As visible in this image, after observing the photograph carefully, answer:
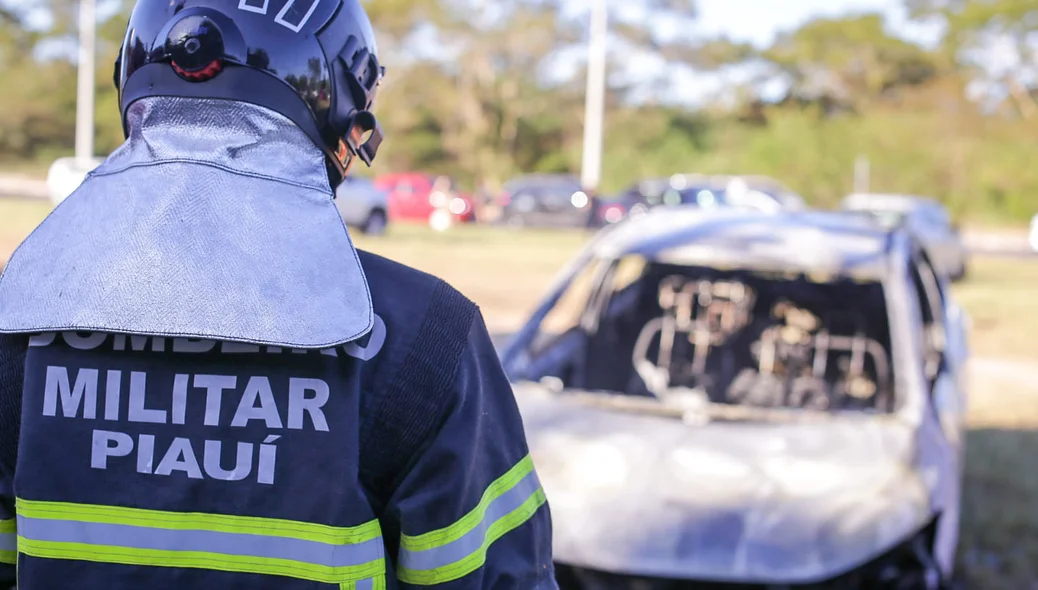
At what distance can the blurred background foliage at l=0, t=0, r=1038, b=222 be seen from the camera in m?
43.1

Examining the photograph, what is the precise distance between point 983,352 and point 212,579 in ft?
35.5

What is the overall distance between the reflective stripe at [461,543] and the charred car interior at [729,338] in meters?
3.15

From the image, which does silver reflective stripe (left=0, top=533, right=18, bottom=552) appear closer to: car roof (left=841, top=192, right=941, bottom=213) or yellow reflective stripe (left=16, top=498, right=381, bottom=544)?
yellow reflective stripe (left=16, top=498, right=381, bottom=544)

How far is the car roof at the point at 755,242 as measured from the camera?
160 inches

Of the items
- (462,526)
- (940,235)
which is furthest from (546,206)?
(462,526)

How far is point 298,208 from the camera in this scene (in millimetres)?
1327

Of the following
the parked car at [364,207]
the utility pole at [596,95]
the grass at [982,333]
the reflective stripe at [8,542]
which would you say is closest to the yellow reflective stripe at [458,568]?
the reflective stripe at [8,542]

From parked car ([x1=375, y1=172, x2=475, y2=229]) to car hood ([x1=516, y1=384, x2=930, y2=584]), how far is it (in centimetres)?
2515

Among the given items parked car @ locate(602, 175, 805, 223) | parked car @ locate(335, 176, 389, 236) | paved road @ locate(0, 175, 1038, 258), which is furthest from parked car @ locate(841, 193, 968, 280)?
parked car @ locate(335, 176, 389, 236)

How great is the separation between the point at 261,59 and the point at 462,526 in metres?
0.62

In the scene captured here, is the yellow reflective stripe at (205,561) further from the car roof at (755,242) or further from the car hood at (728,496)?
the car roof at (755,242)

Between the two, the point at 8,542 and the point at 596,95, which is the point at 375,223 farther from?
the point at 8,542

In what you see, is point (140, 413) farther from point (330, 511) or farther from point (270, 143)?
point (270, 143)

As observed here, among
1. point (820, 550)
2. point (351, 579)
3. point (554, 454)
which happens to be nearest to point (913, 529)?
point (820, 550)
